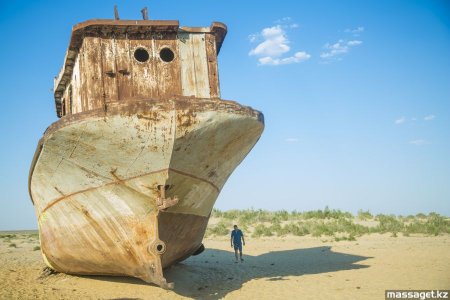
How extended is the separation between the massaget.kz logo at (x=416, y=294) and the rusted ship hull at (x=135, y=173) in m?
3.61

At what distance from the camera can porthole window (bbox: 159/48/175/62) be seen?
664 centimetres

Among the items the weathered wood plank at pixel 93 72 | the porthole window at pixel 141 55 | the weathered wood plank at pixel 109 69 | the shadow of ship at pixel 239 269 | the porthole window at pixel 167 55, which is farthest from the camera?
the shadow of ship at pixel 239 269

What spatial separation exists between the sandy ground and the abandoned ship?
592mm

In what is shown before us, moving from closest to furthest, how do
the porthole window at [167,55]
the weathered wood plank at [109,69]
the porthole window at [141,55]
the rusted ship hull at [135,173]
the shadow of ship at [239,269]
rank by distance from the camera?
the rusted ship hull at [135,173], the weathered wood plank at [109,69], the porthole window at [141,55], the porthole window at [167,55], the shadow of ship at [239,269]

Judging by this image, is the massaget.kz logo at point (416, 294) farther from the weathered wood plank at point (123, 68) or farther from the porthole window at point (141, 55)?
the porthole window at point (141, 55)

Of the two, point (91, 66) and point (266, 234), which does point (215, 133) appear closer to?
point (91, 66)

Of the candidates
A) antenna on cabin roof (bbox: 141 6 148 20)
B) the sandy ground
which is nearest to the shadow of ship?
the sandy ground

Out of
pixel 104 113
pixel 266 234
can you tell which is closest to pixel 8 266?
pixel 104 113

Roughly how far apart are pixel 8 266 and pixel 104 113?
7280 mm

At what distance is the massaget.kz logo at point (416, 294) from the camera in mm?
6230

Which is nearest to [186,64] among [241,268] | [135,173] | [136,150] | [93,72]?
[93,72]

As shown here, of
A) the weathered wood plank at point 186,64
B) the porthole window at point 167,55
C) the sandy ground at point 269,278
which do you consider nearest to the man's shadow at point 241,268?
the sandy ground at point 269,278

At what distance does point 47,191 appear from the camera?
625 cm

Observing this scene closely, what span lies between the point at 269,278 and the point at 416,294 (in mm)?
2985
